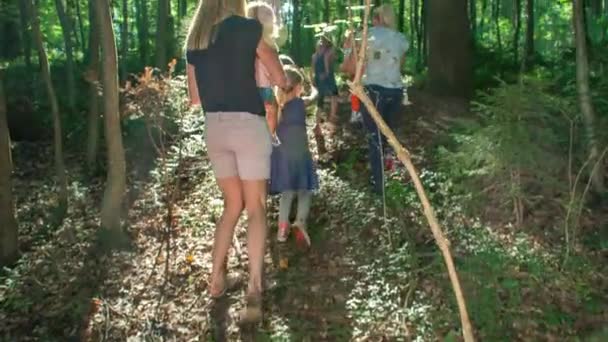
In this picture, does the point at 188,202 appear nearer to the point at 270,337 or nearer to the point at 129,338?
the point at 129,338

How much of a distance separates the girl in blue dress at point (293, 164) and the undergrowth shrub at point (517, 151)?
48.8 inches

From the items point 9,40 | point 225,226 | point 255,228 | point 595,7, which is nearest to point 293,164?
point 225,226

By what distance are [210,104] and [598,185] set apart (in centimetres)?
354

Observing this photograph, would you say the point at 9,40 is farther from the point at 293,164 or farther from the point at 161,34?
the point at 293,164

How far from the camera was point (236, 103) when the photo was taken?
15.4 ft

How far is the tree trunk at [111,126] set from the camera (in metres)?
6.76

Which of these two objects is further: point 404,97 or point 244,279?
point 404,97

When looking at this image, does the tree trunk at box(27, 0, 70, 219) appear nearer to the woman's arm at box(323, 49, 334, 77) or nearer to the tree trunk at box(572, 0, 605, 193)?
the woman's arm at box(323, 49, 334, 77)

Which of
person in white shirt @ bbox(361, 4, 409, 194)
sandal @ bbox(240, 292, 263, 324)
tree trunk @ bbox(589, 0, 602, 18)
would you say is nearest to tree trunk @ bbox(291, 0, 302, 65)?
tree trunk @ bbox(589, 0, 602, 18)

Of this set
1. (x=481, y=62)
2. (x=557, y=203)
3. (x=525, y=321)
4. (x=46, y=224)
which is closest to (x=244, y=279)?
Result: (x=525, y=321)

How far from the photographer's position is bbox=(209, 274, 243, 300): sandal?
5.37m

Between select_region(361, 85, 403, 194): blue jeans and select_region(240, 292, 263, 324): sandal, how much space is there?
2.24m

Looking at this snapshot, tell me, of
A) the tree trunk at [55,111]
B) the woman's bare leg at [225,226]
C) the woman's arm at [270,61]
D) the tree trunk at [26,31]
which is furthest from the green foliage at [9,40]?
the woman's arm at [270,61]

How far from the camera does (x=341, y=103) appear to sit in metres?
→ 12.3
